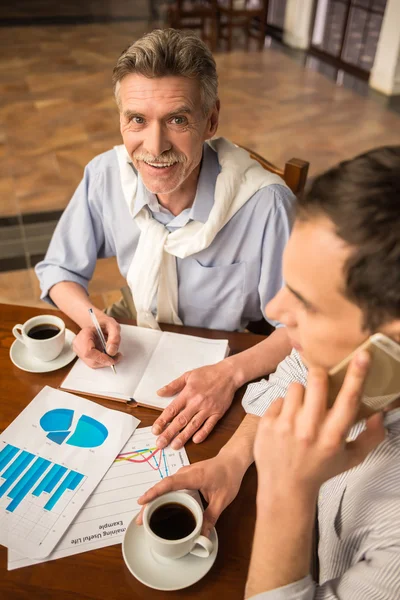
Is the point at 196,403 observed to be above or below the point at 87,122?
above

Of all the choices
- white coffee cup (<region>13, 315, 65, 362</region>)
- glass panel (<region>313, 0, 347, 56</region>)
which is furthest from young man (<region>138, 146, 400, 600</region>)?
glass panel (<region>313, 0, 347, 56</region>)

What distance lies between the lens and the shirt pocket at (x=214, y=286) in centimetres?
149

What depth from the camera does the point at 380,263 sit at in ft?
2.00

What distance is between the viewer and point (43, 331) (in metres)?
1.26

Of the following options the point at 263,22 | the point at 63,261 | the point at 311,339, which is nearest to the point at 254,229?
the point at 63,261

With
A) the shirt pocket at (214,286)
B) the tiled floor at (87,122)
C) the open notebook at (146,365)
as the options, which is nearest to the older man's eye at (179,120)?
the shirt pocket at (214,286)

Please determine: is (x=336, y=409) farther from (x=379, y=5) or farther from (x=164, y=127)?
(x=379, y=5)

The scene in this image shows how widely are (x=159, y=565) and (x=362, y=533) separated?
32 cm

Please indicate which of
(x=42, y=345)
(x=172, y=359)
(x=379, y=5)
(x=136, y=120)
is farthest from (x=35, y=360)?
(x=379, y=5)

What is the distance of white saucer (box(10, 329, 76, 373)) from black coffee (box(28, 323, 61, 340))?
0.14ft

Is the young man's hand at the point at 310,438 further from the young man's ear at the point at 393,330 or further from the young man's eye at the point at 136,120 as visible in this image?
the young man's eye at the point at 136,120

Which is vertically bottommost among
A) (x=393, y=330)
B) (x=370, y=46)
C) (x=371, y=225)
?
(x=370, y=46)

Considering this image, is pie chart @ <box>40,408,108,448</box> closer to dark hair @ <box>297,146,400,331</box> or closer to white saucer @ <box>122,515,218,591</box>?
white saucer @ <box>122,515,218,591</box>

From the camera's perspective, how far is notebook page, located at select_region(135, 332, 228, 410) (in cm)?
114
